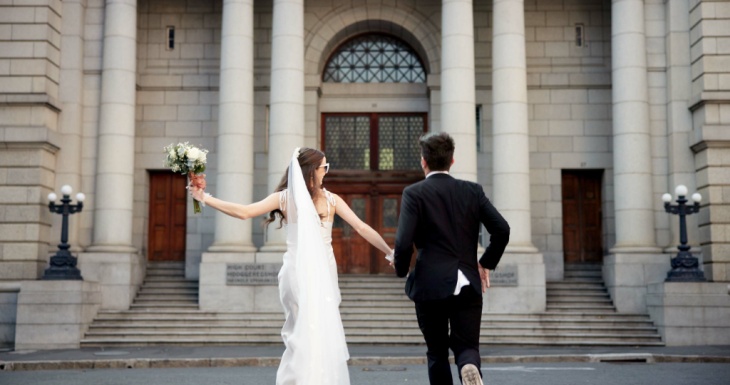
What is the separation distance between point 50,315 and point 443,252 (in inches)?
661

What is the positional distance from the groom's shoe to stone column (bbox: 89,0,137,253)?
18.8m

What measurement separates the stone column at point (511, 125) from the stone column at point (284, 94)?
5486 millimetres

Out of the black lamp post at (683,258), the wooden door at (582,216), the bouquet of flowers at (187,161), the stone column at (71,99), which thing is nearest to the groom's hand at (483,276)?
the bouquet of flowers at (187,161)

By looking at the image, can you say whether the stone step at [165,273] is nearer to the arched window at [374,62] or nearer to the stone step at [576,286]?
the arched window at [374,62]

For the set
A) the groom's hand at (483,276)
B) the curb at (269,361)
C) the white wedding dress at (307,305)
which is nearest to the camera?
the groom's hand at (483,276)

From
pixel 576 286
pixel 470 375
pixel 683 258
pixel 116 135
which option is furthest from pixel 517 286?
pixel 470 375

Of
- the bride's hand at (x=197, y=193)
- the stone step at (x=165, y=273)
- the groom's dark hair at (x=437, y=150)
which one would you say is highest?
the groom's dark hair at (x=437, y=150)

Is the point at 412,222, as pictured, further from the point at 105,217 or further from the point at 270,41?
the point at 270,41

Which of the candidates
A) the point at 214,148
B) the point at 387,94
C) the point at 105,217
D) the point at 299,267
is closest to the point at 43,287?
the point at 105,217

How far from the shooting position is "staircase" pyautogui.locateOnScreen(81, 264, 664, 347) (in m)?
21.5

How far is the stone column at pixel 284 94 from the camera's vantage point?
23.8m

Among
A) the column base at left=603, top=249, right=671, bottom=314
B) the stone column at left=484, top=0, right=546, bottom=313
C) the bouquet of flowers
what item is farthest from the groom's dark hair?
the column base at left=603, top=249, right=671, bottom=314

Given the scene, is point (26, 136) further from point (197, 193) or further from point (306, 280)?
point (306, 280)

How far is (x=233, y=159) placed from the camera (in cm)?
2381
